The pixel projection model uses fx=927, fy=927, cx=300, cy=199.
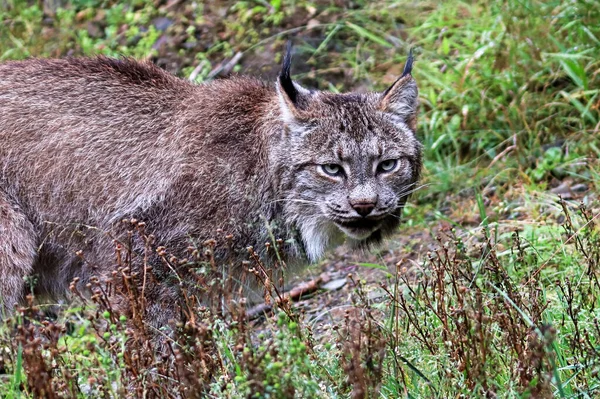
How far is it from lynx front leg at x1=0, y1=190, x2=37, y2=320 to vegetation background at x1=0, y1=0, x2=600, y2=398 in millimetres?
185

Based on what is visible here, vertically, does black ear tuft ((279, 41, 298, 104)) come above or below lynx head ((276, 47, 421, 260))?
above

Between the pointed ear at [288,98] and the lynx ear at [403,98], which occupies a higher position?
the pointed ear at [288,98]

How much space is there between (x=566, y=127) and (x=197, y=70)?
3.59 m

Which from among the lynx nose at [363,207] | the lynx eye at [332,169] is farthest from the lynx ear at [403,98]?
the lynx nose at [363,207]

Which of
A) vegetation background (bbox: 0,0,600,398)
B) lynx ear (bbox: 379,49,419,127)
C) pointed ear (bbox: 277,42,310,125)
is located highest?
pointed ear (bbox: 277,42,310,125)

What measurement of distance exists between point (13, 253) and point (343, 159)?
1972 millimetres

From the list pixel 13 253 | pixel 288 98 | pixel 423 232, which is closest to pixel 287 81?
pixel 288 98

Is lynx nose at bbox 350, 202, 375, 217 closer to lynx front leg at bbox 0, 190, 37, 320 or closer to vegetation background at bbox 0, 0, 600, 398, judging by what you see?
vegetation background at bbox 0, 0, 600, 398

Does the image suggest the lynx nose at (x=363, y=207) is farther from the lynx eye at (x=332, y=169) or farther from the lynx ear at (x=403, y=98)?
the lynx ear at (x=403, y=98)

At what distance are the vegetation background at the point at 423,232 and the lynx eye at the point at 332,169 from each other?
2.24 feet

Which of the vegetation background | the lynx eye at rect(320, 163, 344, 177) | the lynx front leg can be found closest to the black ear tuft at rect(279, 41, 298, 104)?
the lynx eye at rect(320, 163, 344, 177)

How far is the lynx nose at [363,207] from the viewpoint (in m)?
5.24

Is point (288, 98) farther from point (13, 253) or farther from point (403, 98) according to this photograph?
point (13, 253)

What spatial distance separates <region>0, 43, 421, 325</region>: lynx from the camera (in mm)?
5387
